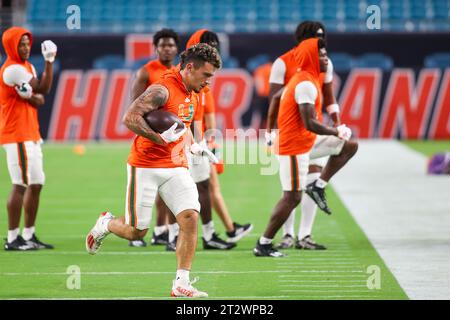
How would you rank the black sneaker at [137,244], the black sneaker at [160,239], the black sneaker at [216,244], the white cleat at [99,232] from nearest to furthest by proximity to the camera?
the white cleat at [99,232]
the black sneaker at [216,244]
the black sneaker at [137,244]
the black sneaker at [160,239]

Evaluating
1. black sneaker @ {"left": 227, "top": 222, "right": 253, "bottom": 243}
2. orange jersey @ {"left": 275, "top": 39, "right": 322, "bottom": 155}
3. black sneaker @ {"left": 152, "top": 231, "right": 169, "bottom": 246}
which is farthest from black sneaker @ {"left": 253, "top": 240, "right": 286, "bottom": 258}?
black sneaker @ {"left": 152, "top": 231, "right": 169, "bottom": 246}

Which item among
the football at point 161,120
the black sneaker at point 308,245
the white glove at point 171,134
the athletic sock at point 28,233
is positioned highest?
the football at point 161,120

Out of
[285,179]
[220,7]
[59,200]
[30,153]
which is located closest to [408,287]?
[285,179]

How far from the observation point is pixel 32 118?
34.2 feet

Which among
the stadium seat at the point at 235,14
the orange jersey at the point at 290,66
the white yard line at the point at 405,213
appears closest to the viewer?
the white yard line at the point at 405,213

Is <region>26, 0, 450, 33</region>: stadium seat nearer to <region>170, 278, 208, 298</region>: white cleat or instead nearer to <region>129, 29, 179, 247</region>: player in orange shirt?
<region>129, 29, 179, 247</region>: player in orange shirt

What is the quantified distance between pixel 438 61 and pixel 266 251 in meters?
16.7

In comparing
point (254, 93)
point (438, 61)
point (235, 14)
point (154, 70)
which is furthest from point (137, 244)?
point (235, 14)

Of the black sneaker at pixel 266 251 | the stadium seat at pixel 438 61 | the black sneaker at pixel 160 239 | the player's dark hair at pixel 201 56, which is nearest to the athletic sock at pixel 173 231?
the black sneaker at pixel 160 239

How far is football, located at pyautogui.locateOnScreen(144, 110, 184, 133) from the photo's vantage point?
768 cm

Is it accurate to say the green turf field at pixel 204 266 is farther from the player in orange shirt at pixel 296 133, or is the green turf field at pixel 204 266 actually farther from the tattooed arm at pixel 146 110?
the tattooed arm at pixel 146 110

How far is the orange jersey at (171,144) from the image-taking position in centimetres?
781

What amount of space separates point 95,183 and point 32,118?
639 centimetres

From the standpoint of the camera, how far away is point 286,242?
10.5 m
